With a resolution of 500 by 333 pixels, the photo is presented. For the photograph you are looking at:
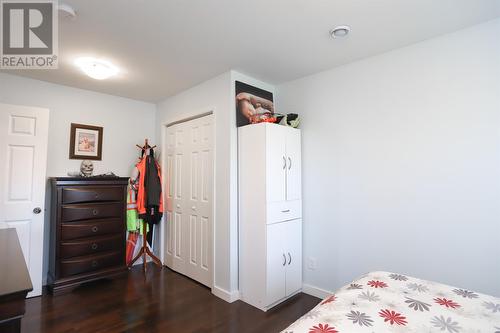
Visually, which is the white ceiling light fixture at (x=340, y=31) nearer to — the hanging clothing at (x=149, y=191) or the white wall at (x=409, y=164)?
the white wall at (x=409, y=164)

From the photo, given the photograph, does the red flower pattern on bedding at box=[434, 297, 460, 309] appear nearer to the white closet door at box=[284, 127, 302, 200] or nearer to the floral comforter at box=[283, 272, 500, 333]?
the floral comforter at box=[283, 272, 500, 333]

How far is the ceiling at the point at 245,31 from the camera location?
167 centimetres

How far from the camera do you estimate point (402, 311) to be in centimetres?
112

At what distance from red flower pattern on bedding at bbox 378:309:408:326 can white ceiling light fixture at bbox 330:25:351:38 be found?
185cm


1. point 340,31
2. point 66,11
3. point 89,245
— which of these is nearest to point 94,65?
point 66,11

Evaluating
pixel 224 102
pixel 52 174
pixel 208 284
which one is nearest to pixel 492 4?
pixel 224 102

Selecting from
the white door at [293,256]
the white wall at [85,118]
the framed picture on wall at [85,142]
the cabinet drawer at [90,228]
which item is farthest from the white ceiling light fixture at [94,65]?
the white door at [293,256]

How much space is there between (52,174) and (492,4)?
14.4 ft

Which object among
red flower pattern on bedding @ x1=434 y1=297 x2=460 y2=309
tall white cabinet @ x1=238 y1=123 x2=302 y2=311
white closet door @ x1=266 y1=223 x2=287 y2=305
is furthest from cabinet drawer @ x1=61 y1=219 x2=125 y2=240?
red flower pattern on bedding @ x1=434 y1=297 x2=460 y2=309

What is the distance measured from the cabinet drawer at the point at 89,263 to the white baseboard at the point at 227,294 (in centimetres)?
133

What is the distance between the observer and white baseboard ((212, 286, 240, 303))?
2.54m

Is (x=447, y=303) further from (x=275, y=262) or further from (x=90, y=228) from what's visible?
(x=90, y=228)

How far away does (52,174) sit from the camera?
3068 mm

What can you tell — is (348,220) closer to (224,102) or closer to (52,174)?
(224,102)
